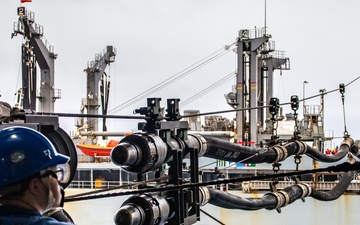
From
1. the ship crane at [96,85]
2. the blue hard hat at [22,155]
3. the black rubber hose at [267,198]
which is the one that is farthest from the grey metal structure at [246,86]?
the blue hard hat at [22,155]

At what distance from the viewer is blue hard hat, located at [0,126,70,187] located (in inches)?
75.6

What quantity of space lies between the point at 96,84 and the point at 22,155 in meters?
23.6

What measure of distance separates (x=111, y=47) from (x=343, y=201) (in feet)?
39.9

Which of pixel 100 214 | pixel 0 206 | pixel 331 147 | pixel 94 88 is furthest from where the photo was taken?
pixel 94 88

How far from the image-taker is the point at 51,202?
198 cm

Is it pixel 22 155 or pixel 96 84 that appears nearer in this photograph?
pixel 22 155

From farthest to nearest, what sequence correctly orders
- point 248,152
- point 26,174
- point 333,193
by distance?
point 333,193, point 248,152, point 26,174

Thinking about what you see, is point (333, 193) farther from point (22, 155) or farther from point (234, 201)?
point (22, 155)

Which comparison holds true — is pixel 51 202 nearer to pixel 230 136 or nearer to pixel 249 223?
pixel 249 223

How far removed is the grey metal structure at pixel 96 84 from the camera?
980 inches

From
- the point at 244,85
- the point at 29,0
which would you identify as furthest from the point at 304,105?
the point at 29,0

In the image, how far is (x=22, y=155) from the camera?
1.94 meters

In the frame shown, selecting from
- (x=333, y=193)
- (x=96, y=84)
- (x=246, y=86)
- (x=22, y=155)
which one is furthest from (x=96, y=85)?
(x=22, y=155)

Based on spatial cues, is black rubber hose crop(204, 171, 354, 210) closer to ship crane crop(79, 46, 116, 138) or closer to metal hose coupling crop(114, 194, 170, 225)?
metal hose coupling crop(114, 194, 170, 225)
